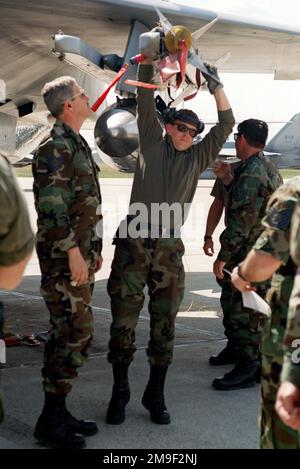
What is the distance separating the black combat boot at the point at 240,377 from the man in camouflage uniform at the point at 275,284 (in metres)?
2.50

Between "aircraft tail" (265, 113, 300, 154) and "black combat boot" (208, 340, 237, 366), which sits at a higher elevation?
"black combat boot" (208, 340, 237, 366)

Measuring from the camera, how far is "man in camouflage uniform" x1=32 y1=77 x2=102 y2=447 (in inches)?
188

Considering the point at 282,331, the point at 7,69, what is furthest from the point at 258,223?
the point at 7,69

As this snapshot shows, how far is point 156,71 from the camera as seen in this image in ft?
17.9

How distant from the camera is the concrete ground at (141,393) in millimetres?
4863

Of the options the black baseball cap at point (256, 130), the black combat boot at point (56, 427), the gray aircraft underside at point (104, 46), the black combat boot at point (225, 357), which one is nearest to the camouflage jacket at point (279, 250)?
the black combat boot at point (56, 427)

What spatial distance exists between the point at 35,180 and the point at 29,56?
15.3 feet

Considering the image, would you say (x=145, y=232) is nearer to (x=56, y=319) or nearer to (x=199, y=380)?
(x=56, y=319)

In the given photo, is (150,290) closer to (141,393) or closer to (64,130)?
(141,393)

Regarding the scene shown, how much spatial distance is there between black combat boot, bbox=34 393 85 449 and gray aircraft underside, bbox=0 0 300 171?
2286mm

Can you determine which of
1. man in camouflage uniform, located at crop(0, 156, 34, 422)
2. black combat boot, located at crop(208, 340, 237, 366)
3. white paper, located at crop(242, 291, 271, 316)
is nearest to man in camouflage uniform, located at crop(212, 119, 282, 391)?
black combat boot, located at crop(208, 340, 237, 366)

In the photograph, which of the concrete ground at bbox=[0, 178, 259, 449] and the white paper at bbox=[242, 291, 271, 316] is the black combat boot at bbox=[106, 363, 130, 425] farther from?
the white paper at bbox=[242, 291, 271, 316]
